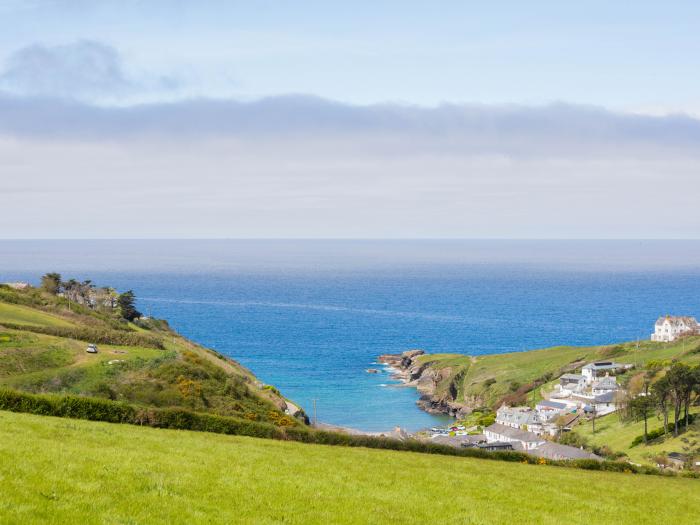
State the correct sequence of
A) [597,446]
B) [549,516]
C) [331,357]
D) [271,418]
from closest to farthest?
[549,516]
[271,418]
[597,446]
[331,357]

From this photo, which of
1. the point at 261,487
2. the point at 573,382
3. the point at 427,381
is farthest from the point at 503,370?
the point at 261,487

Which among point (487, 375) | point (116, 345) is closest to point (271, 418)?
point (116, 345)

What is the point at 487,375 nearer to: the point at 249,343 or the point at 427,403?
the point at 427,403

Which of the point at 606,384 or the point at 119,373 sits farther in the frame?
the point at 606,384

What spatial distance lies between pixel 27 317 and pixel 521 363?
304 ft

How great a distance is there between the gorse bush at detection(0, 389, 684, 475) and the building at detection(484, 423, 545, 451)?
1578 inches

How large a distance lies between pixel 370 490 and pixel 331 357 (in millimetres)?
135145

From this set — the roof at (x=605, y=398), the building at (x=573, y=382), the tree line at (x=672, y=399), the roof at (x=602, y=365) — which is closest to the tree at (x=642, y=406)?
the tree line at (x=672, y=399)

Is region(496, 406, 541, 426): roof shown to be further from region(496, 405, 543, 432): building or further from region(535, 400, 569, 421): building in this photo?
region(535, 400, 569, 421): building

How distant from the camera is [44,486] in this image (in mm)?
14633

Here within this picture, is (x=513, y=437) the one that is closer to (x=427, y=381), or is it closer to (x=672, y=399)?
(x=672, y=399)

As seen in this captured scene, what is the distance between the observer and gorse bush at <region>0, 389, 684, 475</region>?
30.4 meters

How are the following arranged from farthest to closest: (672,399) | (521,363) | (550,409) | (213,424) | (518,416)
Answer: (521,363) < (550,409) < (518,416) < (672,399) < (213,424)

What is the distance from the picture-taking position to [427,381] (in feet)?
432
